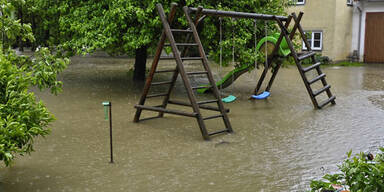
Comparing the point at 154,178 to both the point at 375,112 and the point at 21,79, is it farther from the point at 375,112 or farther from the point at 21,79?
the point at 375,112

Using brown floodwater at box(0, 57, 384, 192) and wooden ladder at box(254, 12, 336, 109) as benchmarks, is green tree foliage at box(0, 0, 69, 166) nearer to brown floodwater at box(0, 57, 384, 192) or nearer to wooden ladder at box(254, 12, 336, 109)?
brown floodwater at box(0, 57, 384, 192)

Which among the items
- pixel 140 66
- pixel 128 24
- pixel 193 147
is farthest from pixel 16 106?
pixel 140 66

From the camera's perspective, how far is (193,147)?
736cm

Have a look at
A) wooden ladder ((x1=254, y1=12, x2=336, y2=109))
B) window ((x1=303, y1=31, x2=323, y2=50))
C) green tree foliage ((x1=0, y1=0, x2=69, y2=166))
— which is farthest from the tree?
window ((x1=303, y1=31, x2=323, y2=50))

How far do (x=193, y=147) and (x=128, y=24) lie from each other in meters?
5.67

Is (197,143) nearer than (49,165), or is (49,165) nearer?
(49,165)

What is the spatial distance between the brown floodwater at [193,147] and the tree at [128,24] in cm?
152

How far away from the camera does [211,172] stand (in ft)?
19.9

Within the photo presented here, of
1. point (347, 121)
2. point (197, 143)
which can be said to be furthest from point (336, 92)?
point (197, 143)

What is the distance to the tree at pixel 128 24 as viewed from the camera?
1141 cm

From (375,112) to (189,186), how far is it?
6.73 m

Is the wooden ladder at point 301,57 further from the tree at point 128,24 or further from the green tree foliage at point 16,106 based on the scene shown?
the green tree foliage at point 16,106

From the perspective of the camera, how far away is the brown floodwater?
5.68 metres

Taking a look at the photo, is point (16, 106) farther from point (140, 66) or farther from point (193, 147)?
point (140, 66)
